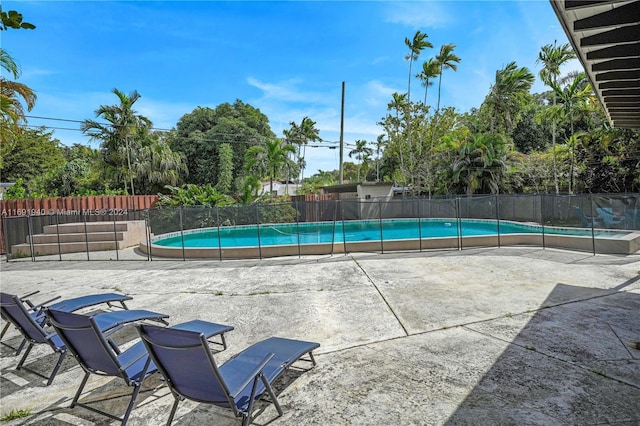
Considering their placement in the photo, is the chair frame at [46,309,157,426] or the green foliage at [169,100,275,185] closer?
the chair frame at [46,309,157,426]

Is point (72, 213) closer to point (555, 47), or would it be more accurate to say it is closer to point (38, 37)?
point (38, 37)

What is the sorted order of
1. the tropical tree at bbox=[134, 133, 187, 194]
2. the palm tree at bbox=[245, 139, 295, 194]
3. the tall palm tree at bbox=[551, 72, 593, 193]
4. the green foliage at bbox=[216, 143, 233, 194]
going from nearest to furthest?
the tall palm tree at bbox=[551, 72, 593, 193] < the palm tree at bbox=[245, 139, 295, 194] < the tropical tree at bbox=[134, 133, 187, 194] < the green foliage at bbox=[216, 143, 233, 194]

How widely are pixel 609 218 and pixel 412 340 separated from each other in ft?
30.5

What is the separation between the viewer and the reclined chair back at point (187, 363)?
233cm

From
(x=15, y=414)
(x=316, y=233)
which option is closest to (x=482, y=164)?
(x=316, y=233)

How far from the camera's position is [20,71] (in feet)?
24.3

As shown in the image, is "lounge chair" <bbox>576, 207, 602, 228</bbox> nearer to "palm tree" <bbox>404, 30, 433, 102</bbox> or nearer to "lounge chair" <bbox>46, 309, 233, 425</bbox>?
"lounge chair" <bbox>46, 309, 233, 425</bbox>

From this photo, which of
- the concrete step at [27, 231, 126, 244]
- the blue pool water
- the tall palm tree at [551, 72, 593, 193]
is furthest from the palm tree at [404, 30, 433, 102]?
the concrete step at [27, 231, 126, 244]

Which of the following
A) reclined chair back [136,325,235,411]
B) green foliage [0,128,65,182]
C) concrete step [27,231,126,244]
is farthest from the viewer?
green foliage [0,128,65,182]

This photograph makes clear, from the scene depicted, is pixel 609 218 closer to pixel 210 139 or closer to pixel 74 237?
pixel 74 237

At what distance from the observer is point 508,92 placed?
25750 mm

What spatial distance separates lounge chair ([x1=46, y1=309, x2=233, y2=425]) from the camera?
9.25ft

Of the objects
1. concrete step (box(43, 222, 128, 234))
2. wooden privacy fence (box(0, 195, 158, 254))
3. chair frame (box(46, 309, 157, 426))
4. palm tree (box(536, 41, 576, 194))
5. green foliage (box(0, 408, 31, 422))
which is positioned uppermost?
palm tree (box(536, 41, 576, 194))

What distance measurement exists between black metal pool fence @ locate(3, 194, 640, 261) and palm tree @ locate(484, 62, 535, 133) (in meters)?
13.0
